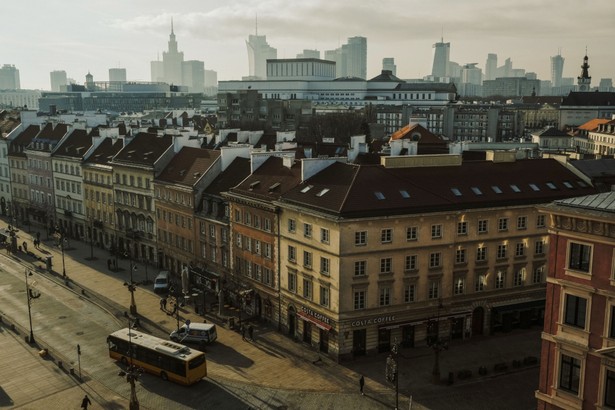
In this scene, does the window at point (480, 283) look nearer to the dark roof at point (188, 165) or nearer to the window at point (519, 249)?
the window at point (519, 249)

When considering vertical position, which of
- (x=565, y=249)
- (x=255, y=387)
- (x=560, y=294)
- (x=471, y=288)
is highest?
(x=565, y=249)

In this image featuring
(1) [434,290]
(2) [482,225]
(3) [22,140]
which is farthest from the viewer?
(3) [22,140]

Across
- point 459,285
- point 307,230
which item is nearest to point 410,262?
point 459,285

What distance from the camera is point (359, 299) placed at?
58.1 metres

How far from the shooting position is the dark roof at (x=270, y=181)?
67250 millimetres

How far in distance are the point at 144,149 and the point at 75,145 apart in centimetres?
2362

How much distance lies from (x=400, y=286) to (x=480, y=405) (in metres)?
13.1

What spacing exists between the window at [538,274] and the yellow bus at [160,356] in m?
34.3

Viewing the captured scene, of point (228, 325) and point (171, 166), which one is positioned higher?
point (171, 166)

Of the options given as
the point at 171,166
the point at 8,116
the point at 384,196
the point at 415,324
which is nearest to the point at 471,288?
the point at 415,324

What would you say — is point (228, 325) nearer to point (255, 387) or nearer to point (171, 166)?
point (255, 387)

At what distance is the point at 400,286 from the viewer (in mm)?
59281

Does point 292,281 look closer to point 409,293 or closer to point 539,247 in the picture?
point 409,293

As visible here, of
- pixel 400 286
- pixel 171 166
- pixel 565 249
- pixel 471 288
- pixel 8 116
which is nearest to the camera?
pixel 565 249
